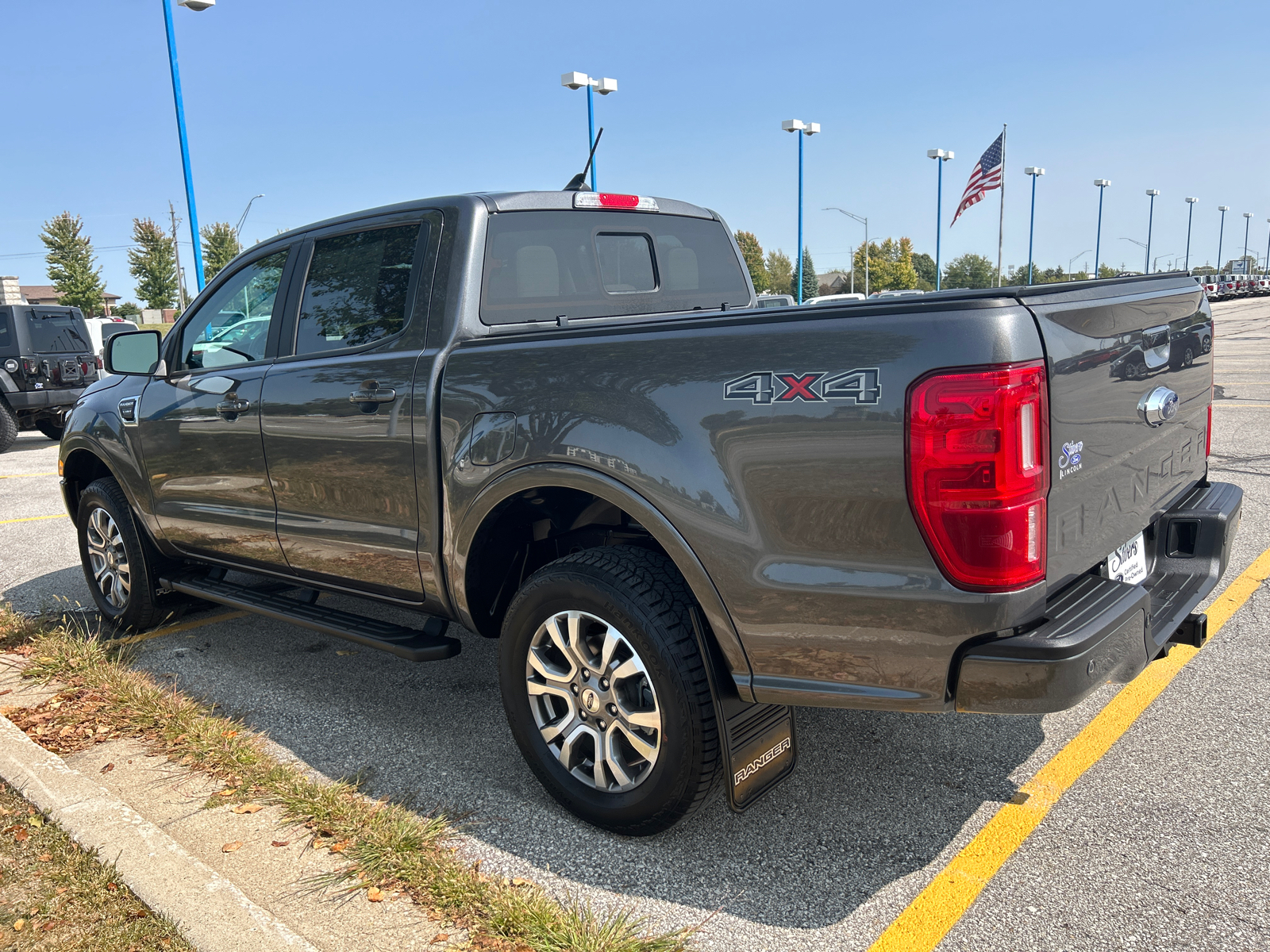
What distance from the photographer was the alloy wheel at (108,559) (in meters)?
5.12

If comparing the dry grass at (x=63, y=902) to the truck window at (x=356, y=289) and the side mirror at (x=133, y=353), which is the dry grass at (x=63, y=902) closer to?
the truck window at (x=356, y=289)

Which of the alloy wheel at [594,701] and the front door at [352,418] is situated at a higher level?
the front door at [352,418]

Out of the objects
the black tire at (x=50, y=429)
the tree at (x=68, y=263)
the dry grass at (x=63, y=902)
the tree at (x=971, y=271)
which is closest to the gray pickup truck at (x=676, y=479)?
the dry grass at (x=63, y=902)

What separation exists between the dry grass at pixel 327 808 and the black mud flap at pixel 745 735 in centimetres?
42

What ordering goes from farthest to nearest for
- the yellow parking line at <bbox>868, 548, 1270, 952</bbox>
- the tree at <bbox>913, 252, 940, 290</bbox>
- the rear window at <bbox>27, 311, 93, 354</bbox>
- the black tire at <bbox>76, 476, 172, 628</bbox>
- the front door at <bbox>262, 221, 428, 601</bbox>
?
1. the tree at <bbox>913, 252, 940, 290</bbox>
2. the rear window at <bbox>27, 311, 93, 354</bbox>
3. the black tire at <bbox>76, 476, 172, 628</bbox>
4. the front door at <bbox>262, 221, 428, 601</bbox>
5. the yellow parking line at <bbox>868, 548, 1270, 952</bbox>

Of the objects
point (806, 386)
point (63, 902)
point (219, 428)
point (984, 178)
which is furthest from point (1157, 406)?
point (984, 178)

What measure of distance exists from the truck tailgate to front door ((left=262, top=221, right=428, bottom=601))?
6.82ft

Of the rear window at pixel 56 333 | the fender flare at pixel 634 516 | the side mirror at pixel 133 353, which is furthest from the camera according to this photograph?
the rear window at pixel 56 333

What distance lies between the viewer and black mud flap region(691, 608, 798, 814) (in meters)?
2.65

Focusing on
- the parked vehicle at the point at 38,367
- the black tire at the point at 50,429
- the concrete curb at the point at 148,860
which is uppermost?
the parked vehicle at the point at 38,367

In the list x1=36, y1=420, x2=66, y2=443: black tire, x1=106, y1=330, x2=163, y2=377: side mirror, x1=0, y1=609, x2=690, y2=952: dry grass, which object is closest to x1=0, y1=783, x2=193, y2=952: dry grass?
x1=0, y1=609, x2=690, y2=952: dry grass

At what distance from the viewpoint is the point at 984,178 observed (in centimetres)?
2247

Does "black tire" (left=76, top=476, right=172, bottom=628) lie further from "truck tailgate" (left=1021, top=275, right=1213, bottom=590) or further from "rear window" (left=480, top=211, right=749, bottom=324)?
"truck tailgate" (left=1021, top=275, right=1213, bottom=590)

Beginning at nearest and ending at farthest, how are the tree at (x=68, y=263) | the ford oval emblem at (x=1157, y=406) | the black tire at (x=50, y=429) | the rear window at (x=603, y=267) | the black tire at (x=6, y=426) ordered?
the ford oval emblem at (x=1157, y=406) < the rear window at (x=603, y=267) < the black tire at (x=6, y=426) < the black tire at (x=50, y=429) < the tree at (x=68, y=263)
